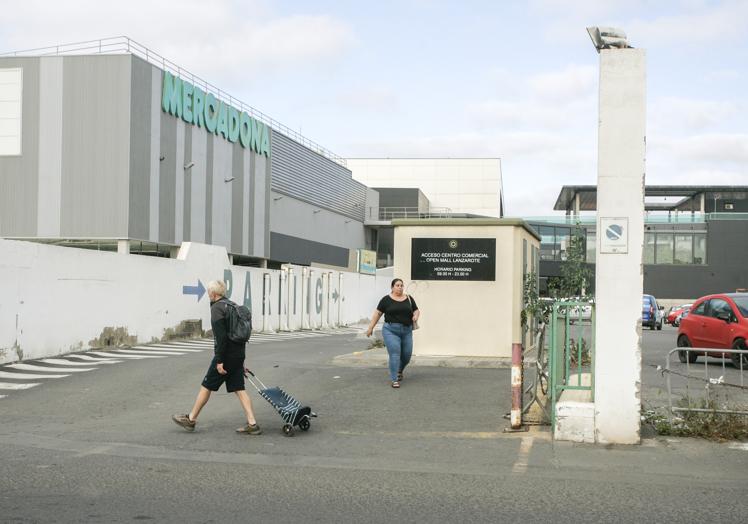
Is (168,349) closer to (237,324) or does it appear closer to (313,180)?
(237,324)

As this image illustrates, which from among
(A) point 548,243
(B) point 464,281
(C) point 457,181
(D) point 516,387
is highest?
(C) point 457,181

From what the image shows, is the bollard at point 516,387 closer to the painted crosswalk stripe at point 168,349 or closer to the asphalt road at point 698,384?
the asphalt road at point 698,384

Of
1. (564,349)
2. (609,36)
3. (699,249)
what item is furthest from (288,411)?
(699,249)

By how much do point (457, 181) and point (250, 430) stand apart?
8788cm

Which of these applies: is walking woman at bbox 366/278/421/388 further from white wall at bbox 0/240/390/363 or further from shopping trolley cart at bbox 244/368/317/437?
white wall at bbox 0/240/390/363

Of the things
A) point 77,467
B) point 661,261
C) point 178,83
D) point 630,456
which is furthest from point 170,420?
point 661,261

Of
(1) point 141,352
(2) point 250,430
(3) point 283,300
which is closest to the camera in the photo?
(2) point 250,430

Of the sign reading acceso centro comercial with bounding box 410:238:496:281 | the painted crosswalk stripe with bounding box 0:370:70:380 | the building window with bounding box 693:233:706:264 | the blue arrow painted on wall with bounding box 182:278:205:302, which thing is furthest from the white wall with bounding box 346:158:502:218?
the painted crosswalk stripe with bounding box 0:370:70:380

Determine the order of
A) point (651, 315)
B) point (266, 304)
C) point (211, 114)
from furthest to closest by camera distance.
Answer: point (211, 114), point (651, 315), point (266, 304)

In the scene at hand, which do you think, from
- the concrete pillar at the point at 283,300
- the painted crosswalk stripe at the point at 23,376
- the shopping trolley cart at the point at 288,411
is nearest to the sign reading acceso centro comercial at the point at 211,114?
the concrete pillar at the point at 283,300

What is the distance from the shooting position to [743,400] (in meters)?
11.5

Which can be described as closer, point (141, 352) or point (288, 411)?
point (288, 411)

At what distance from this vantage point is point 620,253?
889cm

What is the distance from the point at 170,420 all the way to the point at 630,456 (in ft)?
17.4
